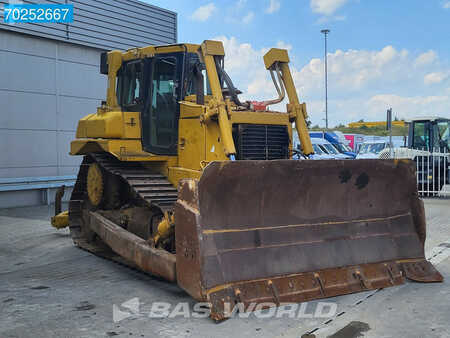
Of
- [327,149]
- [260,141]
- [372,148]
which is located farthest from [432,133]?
[260,141]

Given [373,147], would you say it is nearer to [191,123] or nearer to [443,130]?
[443,130]

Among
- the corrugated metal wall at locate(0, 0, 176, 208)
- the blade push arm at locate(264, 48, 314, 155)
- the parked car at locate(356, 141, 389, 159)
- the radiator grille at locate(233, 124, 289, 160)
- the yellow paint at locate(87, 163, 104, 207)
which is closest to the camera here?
the radiator grille at locate(233, 124, 289, 160)

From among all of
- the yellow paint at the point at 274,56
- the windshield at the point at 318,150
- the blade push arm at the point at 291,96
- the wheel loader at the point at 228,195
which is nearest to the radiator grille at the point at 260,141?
the wheel loader at the point at 228,195

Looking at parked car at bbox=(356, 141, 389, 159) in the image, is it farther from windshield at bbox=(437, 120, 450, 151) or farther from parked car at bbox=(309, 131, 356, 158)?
windshield at bbox=(437, 120, 450, 151)

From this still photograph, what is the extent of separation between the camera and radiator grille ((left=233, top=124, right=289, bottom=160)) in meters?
5.68

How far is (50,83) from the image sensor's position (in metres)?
12.7

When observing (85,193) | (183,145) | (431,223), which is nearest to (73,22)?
(85,193)

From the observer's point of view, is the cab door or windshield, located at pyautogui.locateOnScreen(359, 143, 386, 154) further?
windshield, located at pyautogui.locateOnScreen(359, 143, 386, 154)

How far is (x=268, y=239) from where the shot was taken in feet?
15.6

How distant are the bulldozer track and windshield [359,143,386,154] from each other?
57.4 ft

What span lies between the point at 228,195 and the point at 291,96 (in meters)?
2.33

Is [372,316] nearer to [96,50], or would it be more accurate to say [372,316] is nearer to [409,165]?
[409,165]

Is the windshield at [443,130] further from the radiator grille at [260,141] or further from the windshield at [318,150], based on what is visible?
the radiator grille at [260,141]

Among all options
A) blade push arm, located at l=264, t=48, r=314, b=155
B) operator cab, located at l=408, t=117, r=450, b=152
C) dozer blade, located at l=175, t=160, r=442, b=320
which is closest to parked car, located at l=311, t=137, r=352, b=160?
operator cab, located at l=408, t=117, r=450, b=152
